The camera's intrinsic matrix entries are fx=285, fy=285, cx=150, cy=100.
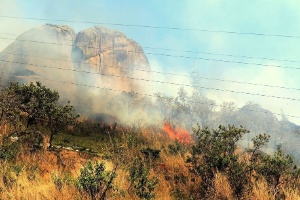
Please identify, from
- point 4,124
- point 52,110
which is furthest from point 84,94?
point 4,124

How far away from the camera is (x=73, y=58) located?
84.3 metres

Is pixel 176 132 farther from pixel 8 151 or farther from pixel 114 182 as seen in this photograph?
pixel 114 182

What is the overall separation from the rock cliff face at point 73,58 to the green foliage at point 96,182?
62.9 m

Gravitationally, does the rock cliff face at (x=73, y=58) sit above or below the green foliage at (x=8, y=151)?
above

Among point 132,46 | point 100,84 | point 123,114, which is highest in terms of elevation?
point 132,46

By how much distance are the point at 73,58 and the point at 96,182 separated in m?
82.2

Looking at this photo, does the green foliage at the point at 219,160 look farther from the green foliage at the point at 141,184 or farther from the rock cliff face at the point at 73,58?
the rock cliff face at the point at 73,58

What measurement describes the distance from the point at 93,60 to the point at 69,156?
70958mm

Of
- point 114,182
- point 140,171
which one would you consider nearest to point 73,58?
point 140,171

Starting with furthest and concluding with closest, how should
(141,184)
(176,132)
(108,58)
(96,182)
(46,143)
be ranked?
(108,58) → (176,132) → (46,143) → (141,184) → (96,182)

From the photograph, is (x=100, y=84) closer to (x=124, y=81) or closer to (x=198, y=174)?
(x=124, y=81)

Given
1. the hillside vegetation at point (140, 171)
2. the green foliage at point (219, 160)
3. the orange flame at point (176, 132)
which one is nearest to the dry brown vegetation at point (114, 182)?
the hillside vegetation at point (140, 171)

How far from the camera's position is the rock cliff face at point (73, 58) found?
71875mm

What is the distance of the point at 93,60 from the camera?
84625mm
